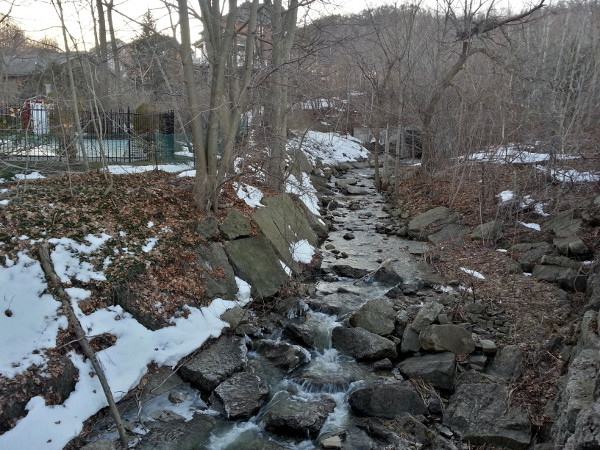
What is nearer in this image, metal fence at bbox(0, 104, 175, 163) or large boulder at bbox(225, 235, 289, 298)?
large boulder at bbox(225, 235, 289, 298)

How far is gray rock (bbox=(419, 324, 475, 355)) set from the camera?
7969 mm

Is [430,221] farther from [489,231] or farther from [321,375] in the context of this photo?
[321,375]

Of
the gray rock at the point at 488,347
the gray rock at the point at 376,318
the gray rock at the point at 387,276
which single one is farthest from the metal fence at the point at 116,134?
the gray rock at the point at 488,347

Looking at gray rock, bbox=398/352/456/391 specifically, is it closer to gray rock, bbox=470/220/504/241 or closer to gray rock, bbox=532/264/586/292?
gray rock, bbox=532/264/586/292

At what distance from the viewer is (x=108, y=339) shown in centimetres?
731

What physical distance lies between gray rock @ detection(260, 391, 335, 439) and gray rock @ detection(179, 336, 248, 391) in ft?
2.92

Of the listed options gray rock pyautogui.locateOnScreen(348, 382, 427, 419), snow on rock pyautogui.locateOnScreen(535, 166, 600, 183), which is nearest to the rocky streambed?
gray rock pyautogui.locateOnScreen(348, 382, 427, 419)

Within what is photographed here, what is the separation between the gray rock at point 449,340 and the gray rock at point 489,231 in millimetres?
5732

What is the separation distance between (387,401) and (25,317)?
16.4 ft

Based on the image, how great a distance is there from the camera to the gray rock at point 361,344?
8336 millimetres

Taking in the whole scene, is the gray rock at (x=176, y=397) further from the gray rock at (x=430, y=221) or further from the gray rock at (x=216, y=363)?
the gray rock at (x=430, y=221)

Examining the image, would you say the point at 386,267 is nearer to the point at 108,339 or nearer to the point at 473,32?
the point at 108,339

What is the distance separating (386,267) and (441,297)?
1772 mm

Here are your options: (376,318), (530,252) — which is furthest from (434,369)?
(530,252)
